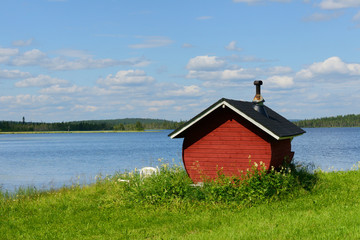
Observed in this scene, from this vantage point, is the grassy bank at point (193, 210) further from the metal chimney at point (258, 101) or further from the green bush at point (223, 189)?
the metal chimney at point (258, 101)

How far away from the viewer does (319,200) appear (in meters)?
15.3

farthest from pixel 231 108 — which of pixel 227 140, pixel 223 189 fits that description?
pixel 223 189

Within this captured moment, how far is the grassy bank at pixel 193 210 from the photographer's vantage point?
11844mm

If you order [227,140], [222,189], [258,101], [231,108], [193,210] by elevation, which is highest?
[258,101]

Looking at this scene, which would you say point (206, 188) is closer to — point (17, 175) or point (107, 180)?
point (107, 180)

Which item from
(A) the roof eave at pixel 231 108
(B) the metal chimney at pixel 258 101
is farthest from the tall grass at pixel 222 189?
(B) the metal chimney at pixel 258 101

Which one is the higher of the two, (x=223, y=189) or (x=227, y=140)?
(x=227, y=140)

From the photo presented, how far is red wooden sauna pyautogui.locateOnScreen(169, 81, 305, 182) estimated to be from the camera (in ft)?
52.3

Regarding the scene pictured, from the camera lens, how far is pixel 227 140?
16453 millimetres

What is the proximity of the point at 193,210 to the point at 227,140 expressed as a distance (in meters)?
3.51

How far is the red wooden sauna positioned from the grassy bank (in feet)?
2.30

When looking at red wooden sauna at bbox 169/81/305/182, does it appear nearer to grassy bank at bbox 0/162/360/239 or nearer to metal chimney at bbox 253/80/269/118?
grassy bank at bbox 0/162/360/239

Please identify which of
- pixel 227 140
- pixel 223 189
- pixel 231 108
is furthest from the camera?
pixel 227 140

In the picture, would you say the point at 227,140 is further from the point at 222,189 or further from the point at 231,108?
the point at 222,189
